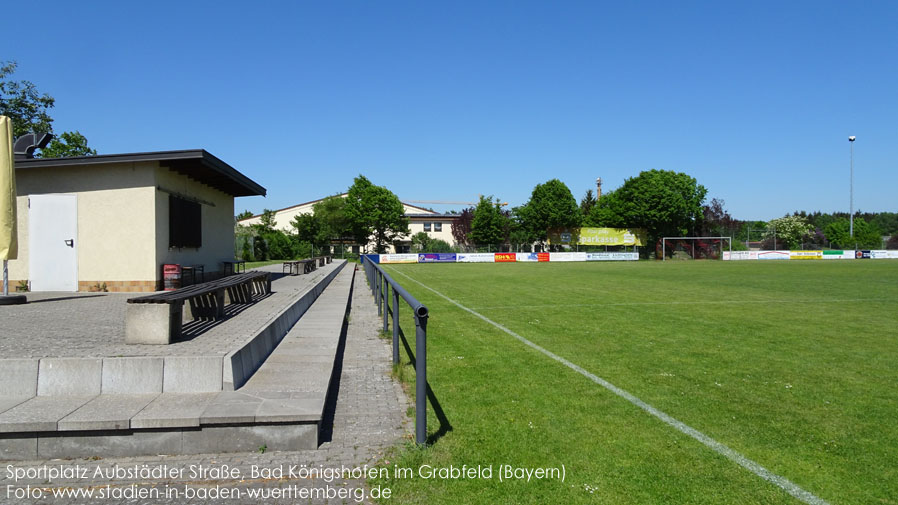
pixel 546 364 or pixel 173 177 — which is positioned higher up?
pixel 173 177

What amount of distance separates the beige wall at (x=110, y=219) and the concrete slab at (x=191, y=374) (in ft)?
27.0

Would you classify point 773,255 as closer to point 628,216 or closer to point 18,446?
point 628,216

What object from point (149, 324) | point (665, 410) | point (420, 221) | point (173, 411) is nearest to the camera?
point (173, 411)

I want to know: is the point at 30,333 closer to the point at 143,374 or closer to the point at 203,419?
the point at 143,374

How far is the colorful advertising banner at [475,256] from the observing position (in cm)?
5138

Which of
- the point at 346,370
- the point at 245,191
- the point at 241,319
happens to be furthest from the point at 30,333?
the point at 245,191

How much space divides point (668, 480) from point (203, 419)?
3.15 meters

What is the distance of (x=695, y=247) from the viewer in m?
59.4

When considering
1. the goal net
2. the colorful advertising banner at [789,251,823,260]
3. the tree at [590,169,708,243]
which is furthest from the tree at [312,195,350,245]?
the colorful advertising banner at [789,251,823,260]

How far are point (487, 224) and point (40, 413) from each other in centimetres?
6764

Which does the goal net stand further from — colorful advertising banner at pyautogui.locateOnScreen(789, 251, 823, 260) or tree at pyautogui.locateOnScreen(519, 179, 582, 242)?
tree at pyautogui.locateOnScreen(519, 179, 582, 242)

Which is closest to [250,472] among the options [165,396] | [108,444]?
[108,444]

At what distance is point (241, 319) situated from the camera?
7.38 meters

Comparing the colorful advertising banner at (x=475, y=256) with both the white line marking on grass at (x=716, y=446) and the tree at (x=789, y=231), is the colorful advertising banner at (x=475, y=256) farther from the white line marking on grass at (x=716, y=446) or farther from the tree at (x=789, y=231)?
the tree at (x=789, y=231)
